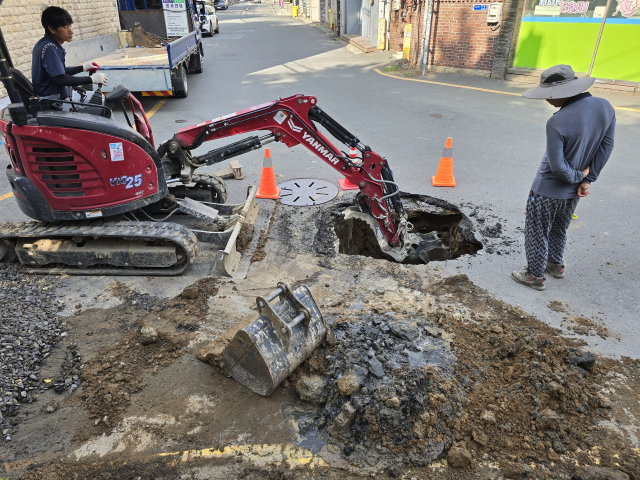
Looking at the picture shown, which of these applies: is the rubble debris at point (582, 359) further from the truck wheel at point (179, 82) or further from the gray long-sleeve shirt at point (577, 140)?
the truck wheel at point (179, 82)

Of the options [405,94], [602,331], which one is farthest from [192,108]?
[602,331]

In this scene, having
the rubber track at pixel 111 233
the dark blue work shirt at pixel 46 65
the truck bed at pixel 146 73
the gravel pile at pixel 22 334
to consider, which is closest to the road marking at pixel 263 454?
the gravel pile at pixel 22 334

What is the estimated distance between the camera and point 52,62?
4.69 m

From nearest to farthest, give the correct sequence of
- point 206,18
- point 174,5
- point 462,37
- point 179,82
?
point 179,82 < point 462,37 < point 174,5 < point 206,18

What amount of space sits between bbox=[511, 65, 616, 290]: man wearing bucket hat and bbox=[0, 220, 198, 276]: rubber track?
3896 mm

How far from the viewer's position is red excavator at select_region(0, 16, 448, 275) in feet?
14.9

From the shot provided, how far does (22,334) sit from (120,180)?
1.82 m

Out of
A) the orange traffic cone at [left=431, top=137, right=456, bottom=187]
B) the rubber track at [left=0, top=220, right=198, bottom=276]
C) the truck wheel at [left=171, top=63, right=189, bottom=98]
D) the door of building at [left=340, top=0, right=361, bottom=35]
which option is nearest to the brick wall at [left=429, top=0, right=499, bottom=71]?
the truck wheel at [left=171, top=63, right=189, bottom=98]

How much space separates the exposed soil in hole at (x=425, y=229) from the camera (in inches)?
242

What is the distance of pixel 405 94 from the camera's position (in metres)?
13.1

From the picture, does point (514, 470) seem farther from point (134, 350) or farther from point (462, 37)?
point (462, 37)

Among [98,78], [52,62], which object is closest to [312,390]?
[98,78]

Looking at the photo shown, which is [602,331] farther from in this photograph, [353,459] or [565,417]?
[353,459]

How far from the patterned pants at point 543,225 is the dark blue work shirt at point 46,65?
537 cm
